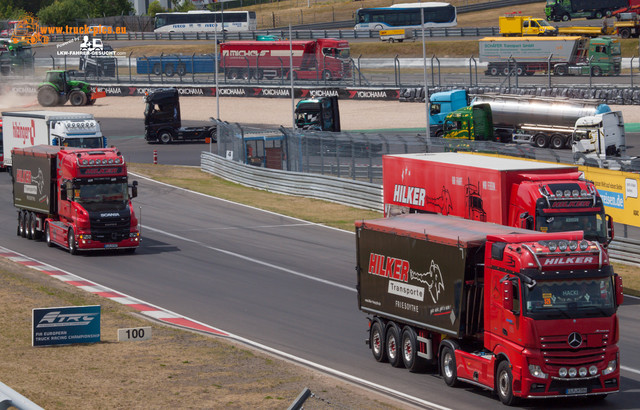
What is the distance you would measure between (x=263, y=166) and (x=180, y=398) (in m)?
32.6

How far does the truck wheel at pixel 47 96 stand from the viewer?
75.2 m

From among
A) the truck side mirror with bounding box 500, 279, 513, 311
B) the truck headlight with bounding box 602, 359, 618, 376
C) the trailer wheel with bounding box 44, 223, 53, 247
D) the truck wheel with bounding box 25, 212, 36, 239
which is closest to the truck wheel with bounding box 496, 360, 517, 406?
the truck side mirror with bounding box 500, 279, 513, 311

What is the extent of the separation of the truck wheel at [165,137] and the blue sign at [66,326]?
1726 inches

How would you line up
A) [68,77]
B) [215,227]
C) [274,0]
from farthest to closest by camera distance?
[274,0]
[68,77]
[215,227]

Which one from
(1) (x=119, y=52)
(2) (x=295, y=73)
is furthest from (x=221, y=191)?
(1) (x=119, y=52)

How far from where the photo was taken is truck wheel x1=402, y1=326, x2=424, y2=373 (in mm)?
17391

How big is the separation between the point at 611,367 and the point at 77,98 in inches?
2640

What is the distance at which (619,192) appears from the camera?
2861cm

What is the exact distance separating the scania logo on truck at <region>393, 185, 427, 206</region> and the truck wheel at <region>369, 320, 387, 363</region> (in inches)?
391

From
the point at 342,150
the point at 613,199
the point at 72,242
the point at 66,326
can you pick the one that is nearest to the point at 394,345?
the point at 66,326

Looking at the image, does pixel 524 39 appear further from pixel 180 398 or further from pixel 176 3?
pixel 176 3

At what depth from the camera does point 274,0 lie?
468 ft

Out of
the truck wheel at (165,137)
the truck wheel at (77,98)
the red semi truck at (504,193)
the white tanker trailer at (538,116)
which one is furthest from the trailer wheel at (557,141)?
the truck wheel at (77,98)

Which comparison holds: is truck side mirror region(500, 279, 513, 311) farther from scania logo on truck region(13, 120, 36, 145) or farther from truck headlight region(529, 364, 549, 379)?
scania logo on truck region(13, 120, 36, 145)
